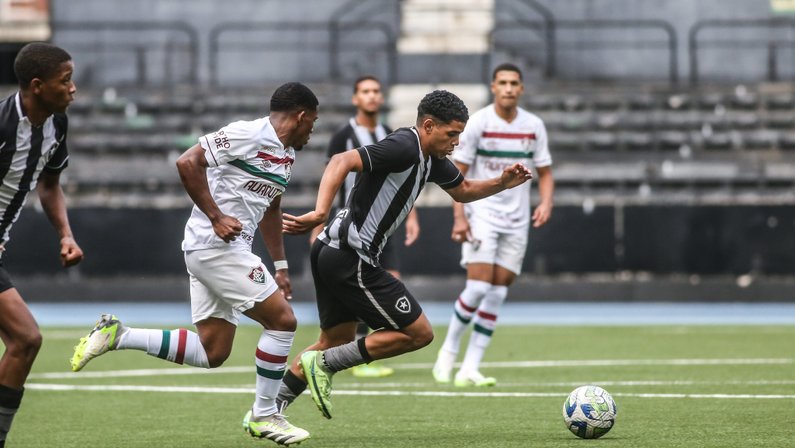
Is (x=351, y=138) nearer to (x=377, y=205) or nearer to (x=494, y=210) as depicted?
(x=494, y=210)

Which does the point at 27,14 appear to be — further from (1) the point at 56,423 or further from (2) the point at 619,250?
(1) the point at 56,423

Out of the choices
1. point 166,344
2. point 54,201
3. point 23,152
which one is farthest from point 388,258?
point 23,152

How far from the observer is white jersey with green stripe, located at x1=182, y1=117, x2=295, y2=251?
21.6ft

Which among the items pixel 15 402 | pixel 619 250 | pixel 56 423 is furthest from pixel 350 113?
pixel 15 402

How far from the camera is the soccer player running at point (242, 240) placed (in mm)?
6578

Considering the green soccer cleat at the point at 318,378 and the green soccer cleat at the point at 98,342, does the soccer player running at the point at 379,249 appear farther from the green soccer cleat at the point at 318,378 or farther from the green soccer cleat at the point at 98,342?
the green soccer cleat at the point at 98,342

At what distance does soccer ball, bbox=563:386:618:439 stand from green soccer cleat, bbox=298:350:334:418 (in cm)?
122

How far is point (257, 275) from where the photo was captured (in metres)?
6.67

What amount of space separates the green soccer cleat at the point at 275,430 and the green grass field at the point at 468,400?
→ 0.17m

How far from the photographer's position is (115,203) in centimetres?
1923

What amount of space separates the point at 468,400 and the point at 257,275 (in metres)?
2.52

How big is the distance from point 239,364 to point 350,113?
11223mm

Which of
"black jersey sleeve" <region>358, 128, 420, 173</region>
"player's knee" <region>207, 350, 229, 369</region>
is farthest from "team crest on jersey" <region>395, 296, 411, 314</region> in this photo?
"player's knee" <region>207, 350, 229, 369</region>

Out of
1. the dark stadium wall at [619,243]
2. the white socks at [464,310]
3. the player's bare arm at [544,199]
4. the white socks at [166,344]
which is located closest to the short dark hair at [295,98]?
the white socks at [166,344]
